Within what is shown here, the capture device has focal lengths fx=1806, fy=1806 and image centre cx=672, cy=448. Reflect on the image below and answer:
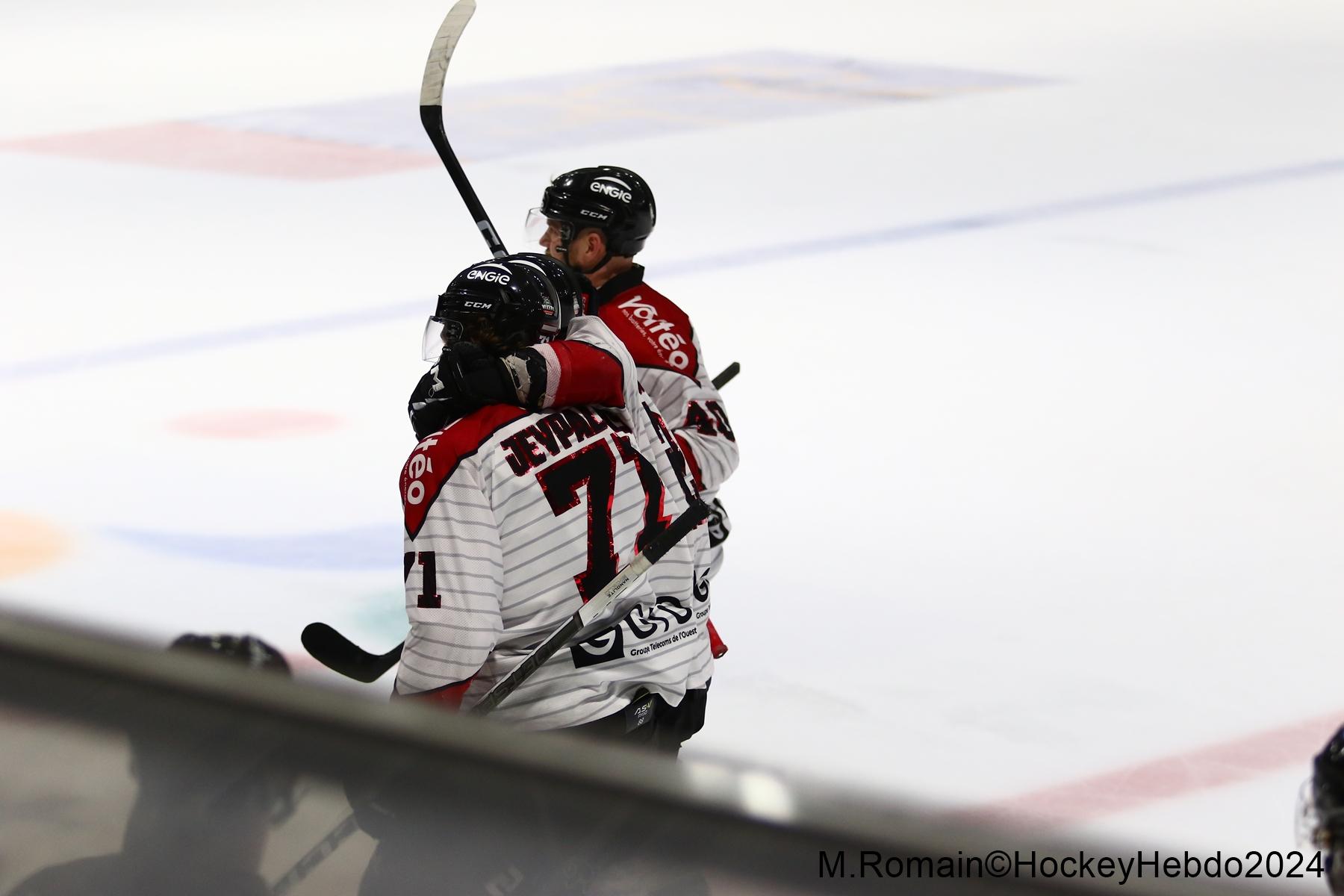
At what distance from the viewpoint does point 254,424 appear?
4.49 m

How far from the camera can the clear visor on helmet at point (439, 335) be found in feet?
6.45

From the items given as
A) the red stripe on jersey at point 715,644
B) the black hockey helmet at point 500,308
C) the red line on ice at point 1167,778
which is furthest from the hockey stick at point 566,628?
the red line on ice at point 1167,778

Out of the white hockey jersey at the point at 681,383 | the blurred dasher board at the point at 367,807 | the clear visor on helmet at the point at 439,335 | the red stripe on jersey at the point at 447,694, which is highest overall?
the white hockey jersey at the point at 681,383

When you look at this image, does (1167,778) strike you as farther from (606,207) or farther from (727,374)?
(606,207)

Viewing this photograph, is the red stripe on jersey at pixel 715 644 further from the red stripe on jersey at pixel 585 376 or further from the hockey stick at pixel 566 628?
the red stripe on jersey at pixel 585 376

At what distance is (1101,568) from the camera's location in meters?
3.59

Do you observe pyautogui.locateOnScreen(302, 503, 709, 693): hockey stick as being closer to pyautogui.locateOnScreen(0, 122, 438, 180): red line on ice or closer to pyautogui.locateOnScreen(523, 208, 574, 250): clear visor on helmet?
pyautogui.locateOnScreen(523, 208, 574, 250): clear visor on helmet

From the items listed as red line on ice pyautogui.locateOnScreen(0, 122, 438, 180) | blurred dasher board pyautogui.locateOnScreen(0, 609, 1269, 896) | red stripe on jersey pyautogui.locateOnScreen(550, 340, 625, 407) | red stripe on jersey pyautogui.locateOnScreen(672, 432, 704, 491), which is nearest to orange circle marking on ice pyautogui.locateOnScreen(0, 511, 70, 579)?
red stripe on jersey pyautogui.locateOnScreen(672, 432, 704, 491)

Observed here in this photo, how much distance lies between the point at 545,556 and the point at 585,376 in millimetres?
196

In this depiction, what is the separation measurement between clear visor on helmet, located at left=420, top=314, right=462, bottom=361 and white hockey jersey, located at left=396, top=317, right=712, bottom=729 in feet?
0.41

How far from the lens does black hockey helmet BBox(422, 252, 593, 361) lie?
1949 millimetres

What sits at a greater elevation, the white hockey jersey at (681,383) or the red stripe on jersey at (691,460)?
the white hockey jersey at (681,383)

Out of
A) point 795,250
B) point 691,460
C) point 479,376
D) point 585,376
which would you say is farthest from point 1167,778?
point 795,250

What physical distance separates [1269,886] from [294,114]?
8.22m
